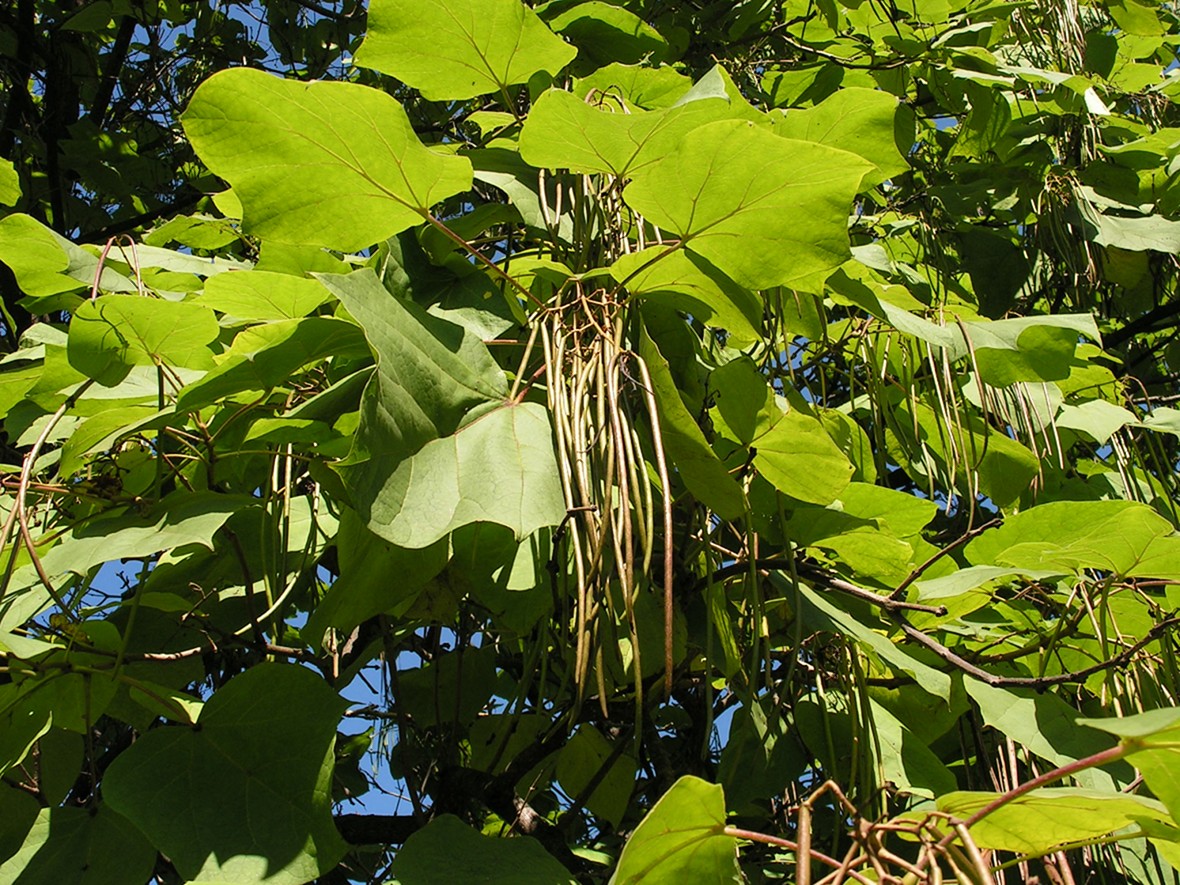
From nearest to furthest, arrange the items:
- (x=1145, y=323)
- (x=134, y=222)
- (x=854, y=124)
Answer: (x=854, y=124)
(x=1145, y=323)
(x=134, y=222)

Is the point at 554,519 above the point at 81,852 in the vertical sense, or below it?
above

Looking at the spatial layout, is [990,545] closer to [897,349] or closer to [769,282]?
[897,349]

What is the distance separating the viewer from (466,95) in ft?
2.80

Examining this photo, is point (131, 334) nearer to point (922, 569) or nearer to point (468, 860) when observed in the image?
point (468, 860)

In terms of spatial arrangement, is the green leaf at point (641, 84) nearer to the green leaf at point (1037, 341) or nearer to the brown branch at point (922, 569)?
the green leaf at point (1037, 341)

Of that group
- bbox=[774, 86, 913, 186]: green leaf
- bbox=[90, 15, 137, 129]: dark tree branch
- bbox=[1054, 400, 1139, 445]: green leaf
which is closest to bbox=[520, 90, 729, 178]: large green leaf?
bbox=[774, 86, 913, 186]: green leaf

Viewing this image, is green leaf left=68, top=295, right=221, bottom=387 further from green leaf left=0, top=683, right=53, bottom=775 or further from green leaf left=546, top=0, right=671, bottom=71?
green leaf left=546, top=0, right=671, bottom=71

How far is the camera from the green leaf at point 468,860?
0.63 metres

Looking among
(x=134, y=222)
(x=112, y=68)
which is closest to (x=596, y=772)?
(x=134, y=222)

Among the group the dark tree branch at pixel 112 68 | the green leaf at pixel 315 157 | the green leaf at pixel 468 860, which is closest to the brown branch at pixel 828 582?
the green leaf at pixel 468 860

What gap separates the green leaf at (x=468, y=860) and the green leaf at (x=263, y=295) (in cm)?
39

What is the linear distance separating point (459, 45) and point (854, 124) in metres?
0.30

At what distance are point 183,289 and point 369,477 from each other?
0.55 m

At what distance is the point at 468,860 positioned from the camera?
65 centimetres
